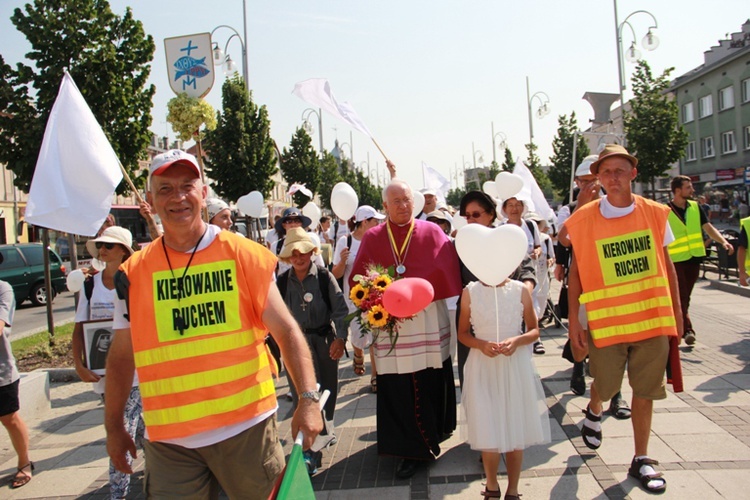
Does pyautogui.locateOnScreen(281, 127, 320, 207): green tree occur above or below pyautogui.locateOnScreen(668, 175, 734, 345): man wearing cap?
above

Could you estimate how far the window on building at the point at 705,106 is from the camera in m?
43.2

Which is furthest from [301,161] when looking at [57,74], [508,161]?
[57,74]

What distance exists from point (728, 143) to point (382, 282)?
146 ft

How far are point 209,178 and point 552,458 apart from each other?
20.5 metres

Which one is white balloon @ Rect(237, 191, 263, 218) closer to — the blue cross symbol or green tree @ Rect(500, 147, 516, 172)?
the blue cross symbol

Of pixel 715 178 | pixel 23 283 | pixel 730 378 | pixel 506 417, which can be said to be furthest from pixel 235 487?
pixel 715 178

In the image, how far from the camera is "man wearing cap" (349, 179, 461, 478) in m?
4.69

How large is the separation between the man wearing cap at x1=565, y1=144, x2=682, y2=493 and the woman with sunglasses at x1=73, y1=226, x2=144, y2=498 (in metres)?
3.26

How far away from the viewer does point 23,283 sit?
721 inches

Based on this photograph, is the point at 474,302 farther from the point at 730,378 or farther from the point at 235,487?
the point at 730,378

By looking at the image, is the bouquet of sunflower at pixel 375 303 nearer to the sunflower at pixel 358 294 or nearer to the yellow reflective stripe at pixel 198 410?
the sunflower at pixel 358 294

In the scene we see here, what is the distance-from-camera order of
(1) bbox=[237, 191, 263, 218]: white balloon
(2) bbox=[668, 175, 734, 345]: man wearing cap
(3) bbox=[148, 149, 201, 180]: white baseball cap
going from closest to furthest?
1. (3) bbox=[148, 149, 201, 180]: white baseball cap
2. (2) bbox=[668, 175, 734, 345]: man wearing cap
3. (1) bbox=[237, 191, 263, 218]: white balloon

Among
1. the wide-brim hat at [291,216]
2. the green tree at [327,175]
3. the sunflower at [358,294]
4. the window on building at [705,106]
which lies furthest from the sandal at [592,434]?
the window on building at [705,106]

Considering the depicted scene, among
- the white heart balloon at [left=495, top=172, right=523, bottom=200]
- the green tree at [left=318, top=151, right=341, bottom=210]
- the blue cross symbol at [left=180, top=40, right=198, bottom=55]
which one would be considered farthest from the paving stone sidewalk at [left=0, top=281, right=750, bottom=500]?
the green tree at [left=318, top=151, right=341, bottom=210]
